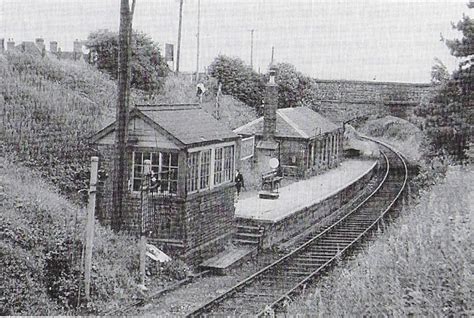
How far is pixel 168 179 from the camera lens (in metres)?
16.1

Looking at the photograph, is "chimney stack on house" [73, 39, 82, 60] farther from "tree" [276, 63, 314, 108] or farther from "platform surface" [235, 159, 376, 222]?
"tree" [276, 63, 314, 108]

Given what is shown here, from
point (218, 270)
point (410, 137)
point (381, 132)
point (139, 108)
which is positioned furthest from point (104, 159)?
point (381, 132)

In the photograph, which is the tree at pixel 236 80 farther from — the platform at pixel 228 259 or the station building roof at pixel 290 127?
the platform at pixel 228 259

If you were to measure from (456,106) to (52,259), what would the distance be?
53.9 feet

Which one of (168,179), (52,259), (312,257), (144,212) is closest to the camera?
(52,259)

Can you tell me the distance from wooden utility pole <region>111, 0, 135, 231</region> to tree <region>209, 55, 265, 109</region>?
26.0m

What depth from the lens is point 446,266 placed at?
29.6 feet

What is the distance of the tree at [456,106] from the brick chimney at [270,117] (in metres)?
7.45

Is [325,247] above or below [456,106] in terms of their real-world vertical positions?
below

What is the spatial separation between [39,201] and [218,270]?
16.0 ft

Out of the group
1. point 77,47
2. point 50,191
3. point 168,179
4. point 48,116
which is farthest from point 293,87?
point 50,191

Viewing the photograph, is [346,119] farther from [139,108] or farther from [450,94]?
[139,108]

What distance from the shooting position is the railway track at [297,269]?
13.8 meters

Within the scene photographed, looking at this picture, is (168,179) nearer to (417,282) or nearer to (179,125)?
(179,125)
